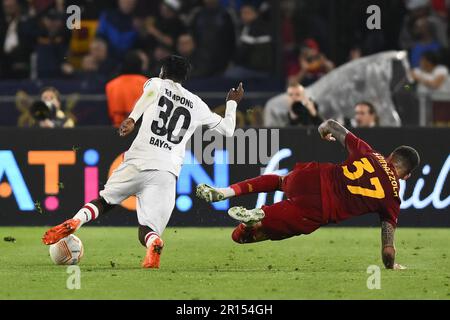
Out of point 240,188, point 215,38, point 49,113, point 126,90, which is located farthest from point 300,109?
point 240,188

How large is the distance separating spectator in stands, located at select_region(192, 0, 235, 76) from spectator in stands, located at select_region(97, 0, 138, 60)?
990mm

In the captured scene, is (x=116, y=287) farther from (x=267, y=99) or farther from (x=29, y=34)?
(x=29, y=34)

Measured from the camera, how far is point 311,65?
20.8 m

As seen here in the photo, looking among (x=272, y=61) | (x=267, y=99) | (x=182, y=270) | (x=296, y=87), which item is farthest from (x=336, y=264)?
(x=272, y=61)

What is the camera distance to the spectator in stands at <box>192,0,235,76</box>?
21.0 meters

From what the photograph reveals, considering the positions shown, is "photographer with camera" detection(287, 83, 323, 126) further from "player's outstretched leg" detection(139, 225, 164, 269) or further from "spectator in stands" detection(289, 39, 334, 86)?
"player's outstretched leg" detection(139, 225, 164, 269)

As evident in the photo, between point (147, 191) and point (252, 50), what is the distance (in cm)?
896

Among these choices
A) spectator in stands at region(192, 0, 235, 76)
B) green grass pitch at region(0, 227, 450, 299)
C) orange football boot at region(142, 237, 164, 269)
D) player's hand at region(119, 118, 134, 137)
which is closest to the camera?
green grass pitch at region(0, 227, 450, 299)

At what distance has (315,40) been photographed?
74.1ft

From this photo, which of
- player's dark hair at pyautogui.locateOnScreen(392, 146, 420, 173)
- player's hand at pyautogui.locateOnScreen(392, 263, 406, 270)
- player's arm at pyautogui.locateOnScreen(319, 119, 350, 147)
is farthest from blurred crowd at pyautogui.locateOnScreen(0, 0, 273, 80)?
player's hand at pyautogui.locateOnScreen(392, 263, 406, 270)

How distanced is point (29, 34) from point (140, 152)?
908 centimetres

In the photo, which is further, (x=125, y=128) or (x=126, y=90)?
(x=126, y=90)

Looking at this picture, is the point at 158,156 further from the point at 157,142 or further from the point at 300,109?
the point at 300,109

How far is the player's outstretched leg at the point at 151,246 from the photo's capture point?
1223cm
